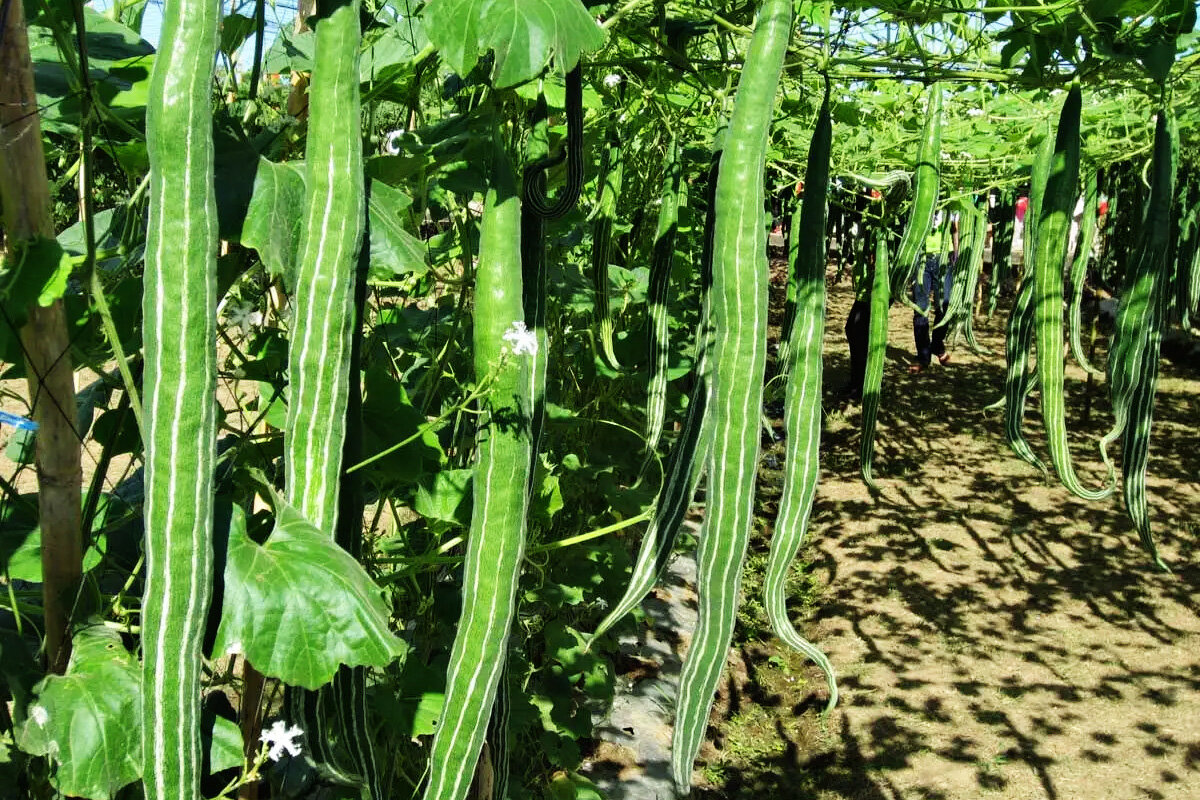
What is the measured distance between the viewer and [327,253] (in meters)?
1.02

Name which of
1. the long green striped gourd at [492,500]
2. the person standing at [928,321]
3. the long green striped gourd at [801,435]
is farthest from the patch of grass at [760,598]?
the person standing at [928,321]

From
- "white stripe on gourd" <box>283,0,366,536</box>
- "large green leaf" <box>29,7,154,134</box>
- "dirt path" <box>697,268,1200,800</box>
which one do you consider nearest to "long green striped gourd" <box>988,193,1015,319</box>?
"dirt path" <box>697,268,1200,800</box>

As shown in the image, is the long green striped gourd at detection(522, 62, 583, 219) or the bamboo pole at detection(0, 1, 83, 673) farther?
the long green striped gourd at detection(522, 62, 583, 219)

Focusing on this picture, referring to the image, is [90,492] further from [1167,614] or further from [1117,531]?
[1117,531]

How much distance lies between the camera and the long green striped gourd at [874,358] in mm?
2105

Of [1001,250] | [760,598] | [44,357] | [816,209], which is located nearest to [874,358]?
[816,209]

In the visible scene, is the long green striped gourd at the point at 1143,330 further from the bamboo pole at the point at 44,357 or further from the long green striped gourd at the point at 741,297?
the bamboo pole at the point at 44,357

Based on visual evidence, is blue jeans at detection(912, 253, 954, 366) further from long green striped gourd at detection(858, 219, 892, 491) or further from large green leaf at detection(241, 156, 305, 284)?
large green leaf at detection(241, 156, 305, 284)

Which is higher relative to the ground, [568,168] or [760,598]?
[568,168]

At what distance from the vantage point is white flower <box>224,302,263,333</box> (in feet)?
4.85

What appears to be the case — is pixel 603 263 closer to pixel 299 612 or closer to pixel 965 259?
pixel 299 612

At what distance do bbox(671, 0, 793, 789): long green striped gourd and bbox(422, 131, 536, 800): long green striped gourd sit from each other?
0.23m

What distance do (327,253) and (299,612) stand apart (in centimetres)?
33

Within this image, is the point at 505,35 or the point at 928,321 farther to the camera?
the point at 928,321
